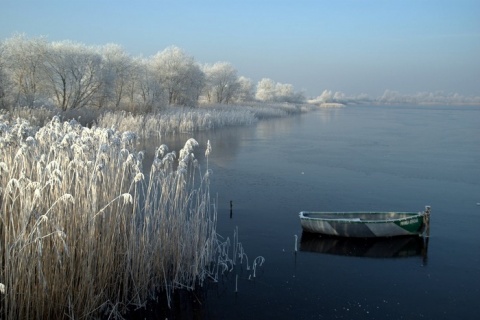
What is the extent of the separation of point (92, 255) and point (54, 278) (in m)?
0.40

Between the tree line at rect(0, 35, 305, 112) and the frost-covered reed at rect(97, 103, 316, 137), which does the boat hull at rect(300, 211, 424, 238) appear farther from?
the tree line at rect(0, 35, 305, 112)

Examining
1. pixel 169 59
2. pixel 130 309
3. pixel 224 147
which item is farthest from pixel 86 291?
pixel 169 59

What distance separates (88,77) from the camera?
24281 mm

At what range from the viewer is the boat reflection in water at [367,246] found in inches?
296

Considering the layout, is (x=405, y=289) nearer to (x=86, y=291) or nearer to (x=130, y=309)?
(x=130, y=309)

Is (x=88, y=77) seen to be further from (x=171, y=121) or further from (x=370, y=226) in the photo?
(x=370, y=226)

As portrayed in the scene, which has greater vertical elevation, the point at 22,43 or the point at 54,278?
the point at 22,43

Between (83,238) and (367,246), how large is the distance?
5.18 metres

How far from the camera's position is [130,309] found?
5.09 meters

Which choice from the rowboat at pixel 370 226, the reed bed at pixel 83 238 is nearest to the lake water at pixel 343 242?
the rowboat at pixel 370 226

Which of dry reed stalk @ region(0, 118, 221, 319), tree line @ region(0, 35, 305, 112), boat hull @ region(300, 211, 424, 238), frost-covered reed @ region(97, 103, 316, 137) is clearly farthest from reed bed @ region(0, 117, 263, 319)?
tree line @ region(0, 35, 305, 112)

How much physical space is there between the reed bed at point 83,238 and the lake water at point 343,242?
0.65 m

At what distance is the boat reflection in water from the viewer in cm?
753

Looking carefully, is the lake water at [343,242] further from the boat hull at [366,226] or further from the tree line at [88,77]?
the tree line at [88,77]
